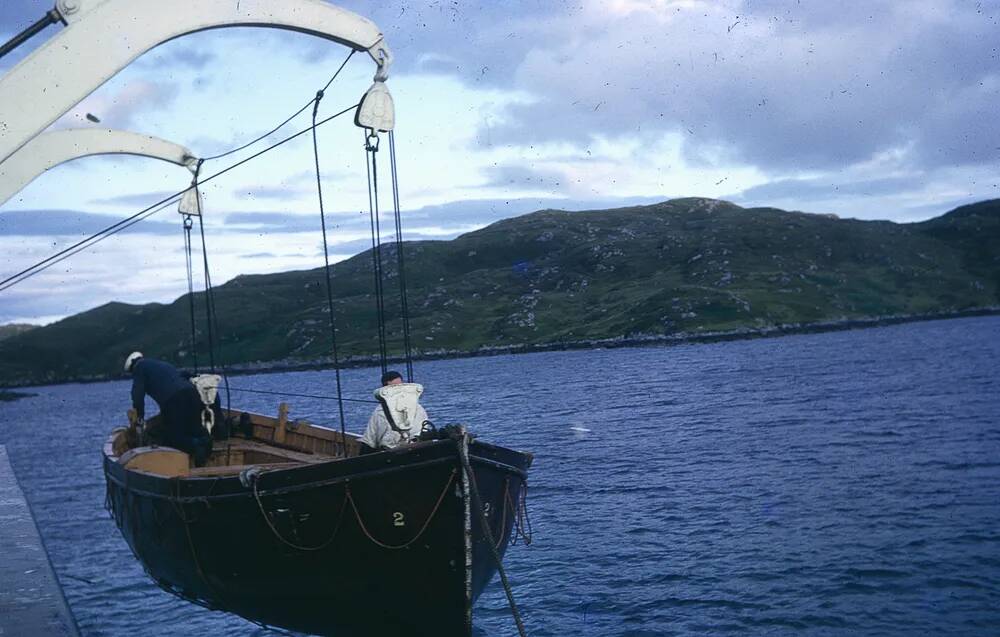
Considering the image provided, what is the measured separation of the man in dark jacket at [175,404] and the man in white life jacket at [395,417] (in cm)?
730

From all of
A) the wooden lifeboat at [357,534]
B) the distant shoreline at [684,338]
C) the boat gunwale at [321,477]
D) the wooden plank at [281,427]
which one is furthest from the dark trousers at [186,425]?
the distant shoreline at [684,338]

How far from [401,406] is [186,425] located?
861cm

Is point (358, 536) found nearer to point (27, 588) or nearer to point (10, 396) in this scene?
point (27, 588)

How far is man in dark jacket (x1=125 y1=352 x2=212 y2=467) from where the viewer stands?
2033 cm

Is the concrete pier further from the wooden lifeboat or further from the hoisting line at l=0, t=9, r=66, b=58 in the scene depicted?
the hoisting line at l=0, t=9, r=66, b=58

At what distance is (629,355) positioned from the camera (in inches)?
5037

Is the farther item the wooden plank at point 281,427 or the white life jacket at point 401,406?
the wooden plank at point 281,427

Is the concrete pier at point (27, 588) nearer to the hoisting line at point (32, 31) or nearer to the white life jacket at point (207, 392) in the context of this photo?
the white life jacket at point (207, 392)

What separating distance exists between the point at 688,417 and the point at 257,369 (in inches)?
6050

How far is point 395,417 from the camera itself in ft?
46.2

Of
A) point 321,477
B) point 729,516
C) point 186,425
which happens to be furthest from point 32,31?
point 729,516

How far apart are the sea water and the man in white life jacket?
5617 millimetres

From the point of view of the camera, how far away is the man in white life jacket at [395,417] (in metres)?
14.0

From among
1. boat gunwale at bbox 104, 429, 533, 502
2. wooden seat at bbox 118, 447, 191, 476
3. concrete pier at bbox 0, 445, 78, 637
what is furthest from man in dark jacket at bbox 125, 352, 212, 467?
boat gunwale at bbox 104, 429, 533, 502
